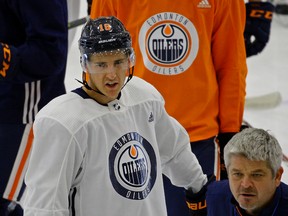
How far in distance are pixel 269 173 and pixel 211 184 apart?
0.99 feet

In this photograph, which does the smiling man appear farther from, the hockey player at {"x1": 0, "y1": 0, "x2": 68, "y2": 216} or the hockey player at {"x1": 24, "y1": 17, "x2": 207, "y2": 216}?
the hockey player at {"x1": 0, "y1": 0, "x2": 68, "y2": 216}

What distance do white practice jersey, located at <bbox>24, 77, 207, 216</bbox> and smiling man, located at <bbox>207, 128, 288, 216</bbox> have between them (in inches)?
9.1

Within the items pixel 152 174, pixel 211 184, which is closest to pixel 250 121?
pixel 211 184

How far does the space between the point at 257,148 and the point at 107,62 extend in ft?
1.78

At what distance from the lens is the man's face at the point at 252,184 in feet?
8.09

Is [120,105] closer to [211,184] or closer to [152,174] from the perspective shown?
[152,174]

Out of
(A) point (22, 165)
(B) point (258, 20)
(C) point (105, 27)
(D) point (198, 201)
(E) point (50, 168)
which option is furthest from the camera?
(B) point (258, 20)

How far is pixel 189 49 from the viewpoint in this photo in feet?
9.90

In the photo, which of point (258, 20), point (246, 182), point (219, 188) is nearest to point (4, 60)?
point (219, 188)

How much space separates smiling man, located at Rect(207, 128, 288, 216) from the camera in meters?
2.47

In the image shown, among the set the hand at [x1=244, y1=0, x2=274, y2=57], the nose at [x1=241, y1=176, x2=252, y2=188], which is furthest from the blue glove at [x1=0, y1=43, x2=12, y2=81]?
the hand at [x1=244, y1=0, x2=274, y2=57]

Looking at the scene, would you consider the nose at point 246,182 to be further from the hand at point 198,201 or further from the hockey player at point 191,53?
the hockey player at point 191,53

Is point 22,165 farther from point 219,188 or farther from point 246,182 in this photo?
point 246,182

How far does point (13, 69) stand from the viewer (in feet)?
9.63
